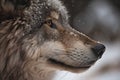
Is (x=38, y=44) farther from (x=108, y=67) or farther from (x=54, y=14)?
(x=108, y=67)

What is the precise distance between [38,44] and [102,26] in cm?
671

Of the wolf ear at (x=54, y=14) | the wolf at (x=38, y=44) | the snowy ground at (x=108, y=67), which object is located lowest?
the snowy ground at (x=108, y=67)

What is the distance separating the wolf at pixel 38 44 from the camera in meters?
3.57

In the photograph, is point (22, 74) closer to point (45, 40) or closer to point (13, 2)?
point (45, 40)

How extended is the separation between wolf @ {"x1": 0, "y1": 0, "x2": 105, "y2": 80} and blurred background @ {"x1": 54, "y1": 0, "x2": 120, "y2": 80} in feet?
12.1

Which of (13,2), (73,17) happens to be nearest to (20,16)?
(13,2)

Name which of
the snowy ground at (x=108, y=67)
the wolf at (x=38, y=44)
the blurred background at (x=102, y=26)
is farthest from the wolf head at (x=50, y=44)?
the blurred background at (x=102, y=26)

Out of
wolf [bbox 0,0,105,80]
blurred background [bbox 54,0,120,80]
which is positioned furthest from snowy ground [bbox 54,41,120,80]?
wolf [bbox 0,0,105,80]

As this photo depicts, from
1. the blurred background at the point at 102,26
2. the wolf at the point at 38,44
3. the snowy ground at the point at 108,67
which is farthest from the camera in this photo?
the blurred background at the point at 102,26

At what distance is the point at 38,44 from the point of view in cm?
365

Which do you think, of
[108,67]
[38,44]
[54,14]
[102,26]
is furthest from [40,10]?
[102,26]

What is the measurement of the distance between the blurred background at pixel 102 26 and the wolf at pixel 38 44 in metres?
3.70

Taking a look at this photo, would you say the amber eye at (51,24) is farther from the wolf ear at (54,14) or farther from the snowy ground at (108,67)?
the snowy ground at (108,67)

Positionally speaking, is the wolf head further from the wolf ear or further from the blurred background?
the blurred background
